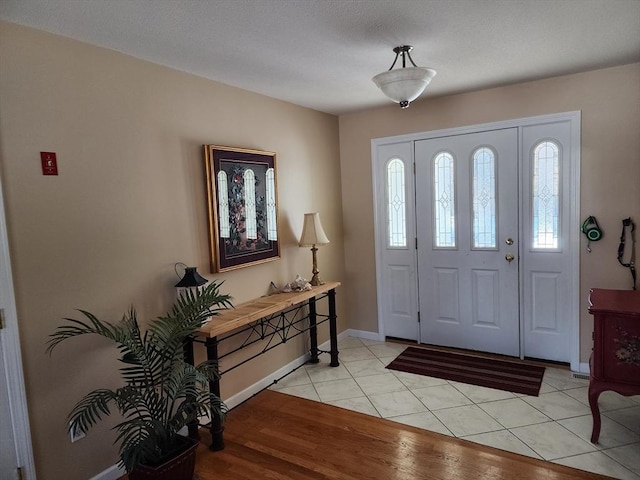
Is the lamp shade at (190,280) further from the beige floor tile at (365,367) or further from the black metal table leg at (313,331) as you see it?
the beige floor tile at (365,367)

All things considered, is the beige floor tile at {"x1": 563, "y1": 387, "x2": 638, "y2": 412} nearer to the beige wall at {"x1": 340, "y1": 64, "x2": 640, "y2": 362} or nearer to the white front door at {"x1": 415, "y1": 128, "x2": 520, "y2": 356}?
the beige wall at {"x1": 340, "y1": 64, "x2": 640, "y2": 362}

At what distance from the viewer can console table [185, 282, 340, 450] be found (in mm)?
2535

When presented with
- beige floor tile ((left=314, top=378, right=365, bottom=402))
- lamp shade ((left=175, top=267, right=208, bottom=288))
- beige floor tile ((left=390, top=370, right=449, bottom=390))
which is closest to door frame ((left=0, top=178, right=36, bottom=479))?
lamp shade ((left=175, top=267, right=208, bottom=288))

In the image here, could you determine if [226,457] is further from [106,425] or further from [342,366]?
[342,366]

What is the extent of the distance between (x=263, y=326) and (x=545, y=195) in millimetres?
2559

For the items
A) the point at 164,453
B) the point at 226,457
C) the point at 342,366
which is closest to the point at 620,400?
the point at 342,366

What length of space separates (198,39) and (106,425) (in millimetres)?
2159

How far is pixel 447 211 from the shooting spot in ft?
12.8

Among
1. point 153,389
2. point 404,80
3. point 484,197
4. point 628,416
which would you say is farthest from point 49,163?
point 628,416

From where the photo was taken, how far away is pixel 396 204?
4.15 metres

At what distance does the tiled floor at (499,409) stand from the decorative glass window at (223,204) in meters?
1.38

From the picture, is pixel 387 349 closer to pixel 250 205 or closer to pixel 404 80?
pixel 250 205

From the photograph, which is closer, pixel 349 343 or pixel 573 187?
pixel 573 187

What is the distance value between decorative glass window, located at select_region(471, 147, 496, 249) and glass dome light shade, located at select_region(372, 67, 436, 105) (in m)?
1.56
